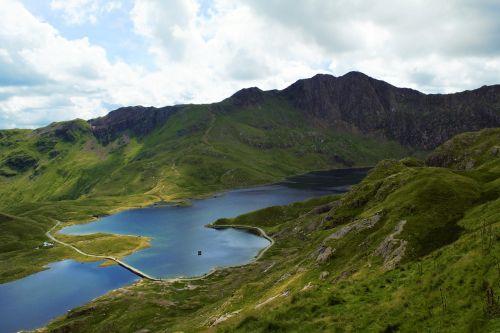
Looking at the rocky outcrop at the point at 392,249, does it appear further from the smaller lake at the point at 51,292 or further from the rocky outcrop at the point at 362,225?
the smaller lake at the point at 51,292

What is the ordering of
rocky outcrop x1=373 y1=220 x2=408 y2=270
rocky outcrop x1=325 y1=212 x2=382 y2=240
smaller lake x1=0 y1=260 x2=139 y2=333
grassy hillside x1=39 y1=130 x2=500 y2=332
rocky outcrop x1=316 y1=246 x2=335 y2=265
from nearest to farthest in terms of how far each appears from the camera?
grassy hillside x1=39 y1=130 x2=500 y2=332 → rocky outcrop x1=373 y1=220 x2=408 y2=270 → rocky outcrop x1=316 y1=246 x2=335 y2=265 → rocky outcrop x1=325 y1=212 x2=382 y2=240 → smaller lake x1=0 y1=260 x2=139 y2=333

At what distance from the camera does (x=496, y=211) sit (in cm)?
7000

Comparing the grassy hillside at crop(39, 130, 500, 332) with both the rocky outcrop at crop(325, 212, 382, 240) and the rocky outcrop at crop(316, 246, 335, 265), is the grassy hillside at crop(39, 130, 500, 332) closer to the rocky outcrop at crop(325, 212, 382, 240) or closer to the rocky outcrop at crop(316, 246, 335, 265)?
the rocky outcrop at crop(316, 246, 335, 265)

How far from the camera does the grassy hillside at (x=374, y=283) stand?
124 ft

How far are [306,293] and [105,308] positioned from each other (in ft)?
316

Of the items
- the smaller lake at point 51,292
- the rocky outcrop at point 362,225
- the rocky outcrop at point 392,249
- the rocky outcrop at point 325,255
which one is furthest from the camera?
the smaller lake at point 51,292

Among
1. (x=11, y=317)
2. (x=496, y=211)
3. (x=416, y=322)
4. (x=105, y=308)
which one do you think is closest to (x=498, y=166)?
(x=496, y=211)

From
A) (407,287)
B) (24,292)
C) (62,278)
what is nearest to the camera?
(407,287)

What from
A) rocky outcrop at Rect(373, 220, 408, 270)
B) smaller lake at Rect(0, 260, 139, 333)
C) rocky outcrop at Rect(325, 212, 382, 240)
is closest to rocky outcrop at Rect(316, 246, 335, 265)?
rocky outcrop at Rect(325, 212, 382, 240)

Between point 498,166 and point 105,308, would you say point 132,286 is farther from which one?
point 498,166

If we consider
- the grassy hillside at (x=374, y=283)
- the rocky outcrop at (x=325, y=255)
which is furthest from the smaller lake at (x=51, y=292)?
the rocky outcrop at (x=325, y=255)

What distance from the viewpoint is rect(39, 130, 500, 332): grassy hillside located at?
124 feet

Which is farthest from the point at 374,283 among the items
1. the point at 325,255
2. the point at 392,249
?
the point at 325,255

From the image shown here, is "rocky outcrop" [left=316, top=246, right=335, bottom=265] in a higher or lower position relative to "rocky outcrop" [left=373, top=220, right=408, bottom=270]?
lower
